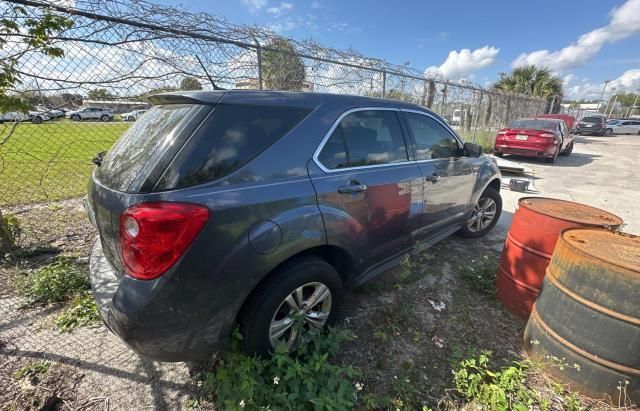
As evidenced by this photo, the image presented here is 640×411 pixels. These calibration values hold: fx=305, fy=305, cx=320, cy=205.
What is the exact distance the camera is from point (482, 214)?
13.8ft

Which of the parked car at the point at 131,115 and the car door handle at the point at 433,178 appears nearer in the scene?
the car door handle at the point at 433,178

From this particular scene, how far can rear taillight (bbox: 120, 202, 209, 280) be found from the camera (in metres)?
1.45

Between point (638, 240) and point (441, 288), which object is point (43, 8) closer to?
point (441, 288)

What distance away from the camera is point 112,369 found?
2092mm

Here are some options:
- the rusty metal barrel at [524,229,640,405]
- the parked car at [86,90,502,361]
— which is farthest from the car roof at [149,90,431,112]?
the rusty metal barrel at [524,229,640,405]

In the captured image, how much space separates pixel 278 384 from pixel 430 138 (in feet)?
8.59

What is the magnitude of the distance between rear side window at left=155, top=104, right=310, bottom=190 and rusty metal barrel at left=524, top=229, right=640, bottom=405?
81.0 inches

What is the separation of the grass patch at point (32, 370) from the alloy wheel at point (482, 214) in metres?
4.40

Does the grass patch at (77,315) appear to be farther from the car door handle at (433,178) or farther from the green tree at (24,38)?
the car door handle at (433,178)

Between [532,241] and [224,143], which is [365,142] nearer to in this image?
[224,143]

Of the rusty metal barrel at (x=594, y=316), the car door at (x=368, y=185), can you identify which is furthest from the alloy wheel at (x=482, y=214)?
the rusty metal barrel at (x=594, y=316)

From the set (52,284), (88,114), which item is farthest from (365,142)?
(88,114)

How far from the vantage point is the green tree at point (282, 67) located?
4.66 m

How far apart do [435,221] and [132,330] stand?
9.06 ft
